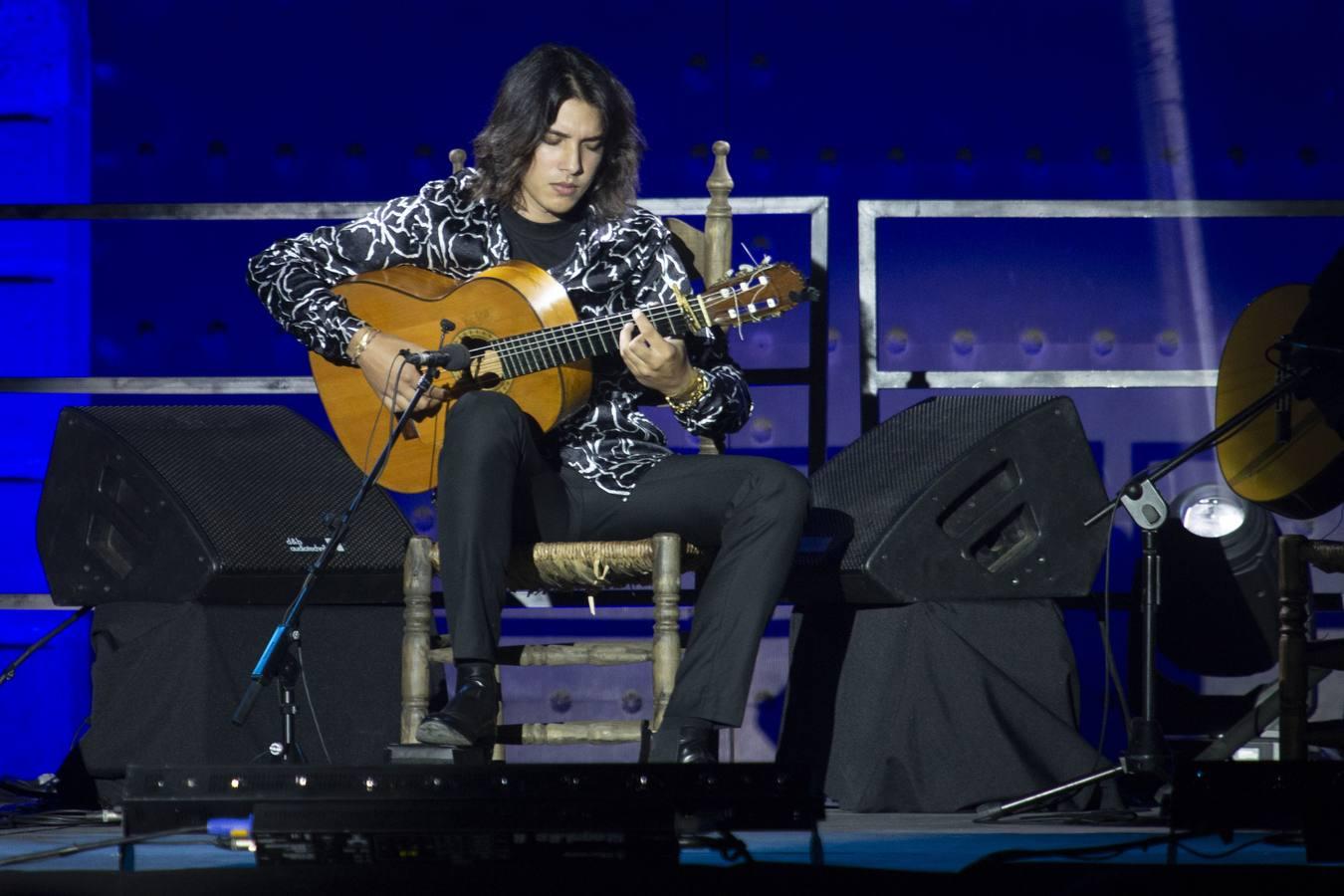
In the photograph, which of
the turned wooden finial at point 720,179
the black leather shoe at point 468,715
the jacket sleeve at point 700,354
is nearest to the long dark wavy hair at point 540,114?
the jacket sleeve at point 700,354

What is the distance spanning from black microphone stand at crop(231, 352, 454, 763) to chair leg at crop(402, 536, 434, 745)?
0.20 m

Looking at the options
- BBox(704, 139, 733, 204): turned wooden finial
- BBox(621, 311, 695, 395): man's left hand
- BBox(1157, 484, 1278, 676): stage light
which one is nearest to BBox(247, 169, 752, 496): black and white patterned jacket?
BBox(621, 311, 695, 395): man's left hand

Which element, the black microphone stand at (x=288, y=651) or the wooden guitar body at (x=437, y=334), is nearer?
the black microphone stand at (x=288, y=651)

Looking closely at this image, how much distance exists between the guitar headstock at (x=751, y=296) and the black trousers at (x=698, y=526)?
219 millimetres

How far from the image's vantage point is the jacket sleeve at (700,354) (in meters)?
2.57

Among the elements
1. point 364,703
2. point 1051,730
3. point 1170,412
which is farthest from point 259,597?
point 1170,412

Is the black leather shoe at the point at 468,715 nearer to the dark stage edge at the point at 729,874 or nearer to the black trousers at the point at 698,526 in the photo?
the black trousers at the point at 698,526

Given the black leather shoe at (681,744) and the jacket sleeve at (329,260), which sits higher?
the jacket sleeve at (329,260)

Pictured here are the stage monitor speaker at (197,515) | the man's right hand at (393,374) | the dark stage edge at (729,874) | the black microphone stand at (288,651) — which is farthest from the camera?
the stage monitor speaker at (197,515)

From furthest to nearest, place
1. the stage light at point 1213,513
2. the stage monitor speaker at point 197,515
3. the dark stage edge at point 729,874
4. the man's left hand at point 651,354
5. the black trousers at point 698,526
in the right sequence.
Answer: the stage light at point 1213,513, the stage monitor speaker at point 197,515, the man's left hand at point 651,354, the black trousers at point 698,526, the dark stage edge at point 729,874

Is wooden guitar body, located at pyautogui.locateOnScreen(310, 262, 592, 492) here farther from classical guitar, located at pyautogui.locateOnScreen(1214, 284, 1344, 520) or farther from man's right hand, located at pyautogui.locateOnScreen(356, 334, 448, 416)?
classical guitar, located at pyautogui.locateOnScreen(1214, 284, 1344, 520)

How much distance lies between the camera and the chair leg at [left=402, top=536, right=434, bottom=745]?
2.58m

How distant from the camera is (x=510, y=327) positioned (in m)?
2.60

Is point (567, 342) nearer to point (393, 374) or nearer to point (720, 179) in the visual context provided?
point (393, 374)
